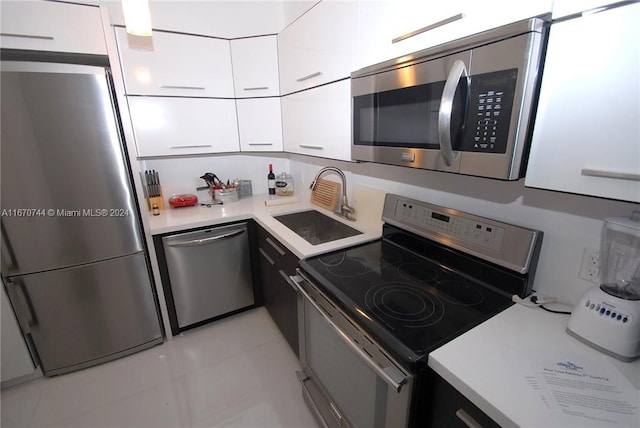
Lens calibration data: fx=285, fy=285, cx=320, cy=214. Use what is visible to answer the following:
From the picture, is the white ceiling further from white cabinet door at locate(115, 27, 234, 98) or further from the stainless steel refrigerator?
the stainless steel refrigerator

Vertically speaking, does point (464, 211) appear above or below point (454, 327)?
above

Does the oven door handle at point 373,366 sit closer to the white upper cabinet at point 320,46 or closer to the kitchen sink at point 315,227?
the kitchen sink at point 315,227

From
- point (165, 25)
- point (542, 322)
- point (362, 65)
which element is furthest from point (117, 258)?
point (542, 322)

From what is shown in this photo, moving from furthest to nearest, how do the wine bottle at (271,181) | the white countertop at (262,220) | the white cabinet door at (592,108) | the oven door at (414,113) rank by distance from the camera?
the wine bottle at (271,181)
the white countertop at (262,220)
the oven door at (414,113)
the white cabinet door at (592,108)

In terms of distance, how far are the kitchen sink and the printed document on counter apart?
1031 mm

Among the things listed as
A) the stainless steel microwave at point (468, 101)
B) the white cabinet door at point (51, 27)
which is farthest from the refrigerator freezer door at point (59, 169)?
the stainless steel microwave at point (468, 101)

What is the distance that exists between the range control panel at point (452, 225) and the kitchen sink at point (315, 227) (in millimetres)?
364

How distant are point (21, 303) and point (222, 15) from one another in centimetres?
226

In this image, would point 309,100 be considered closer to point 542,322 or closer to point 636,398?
point 542,322

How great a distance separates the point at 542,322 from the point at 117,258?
2084mm

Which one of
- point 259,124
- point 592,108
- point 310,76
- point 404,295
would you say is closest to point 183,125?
point 259,124

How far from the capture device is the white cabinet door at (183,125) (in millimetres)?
1850

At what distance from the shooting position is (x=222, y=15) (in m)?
2.13

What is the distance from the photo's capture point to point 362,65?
1.20 meters
